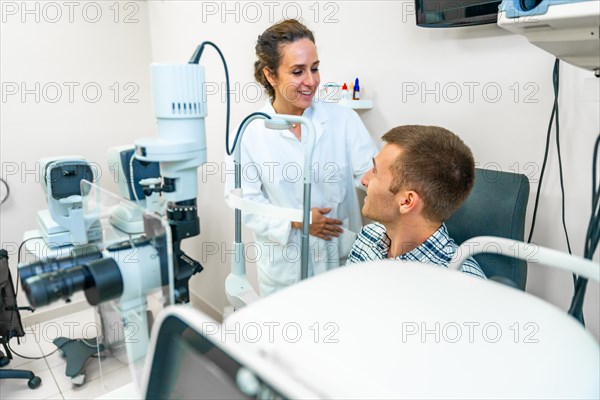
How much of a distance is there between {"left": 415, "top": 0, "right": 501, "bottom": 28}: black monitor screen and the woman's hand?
71 cm

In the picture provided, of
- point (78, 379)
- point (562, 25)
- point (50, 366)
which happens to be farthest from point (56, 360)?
point (562, 25)

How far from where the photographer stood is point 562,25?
2.17ft

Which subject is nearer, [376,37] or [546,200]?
[546,200]

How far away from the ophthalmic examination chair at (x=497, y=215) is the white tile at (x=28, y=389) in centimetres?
220

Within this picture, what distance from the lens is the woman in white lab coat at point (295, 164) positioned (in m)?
1.58

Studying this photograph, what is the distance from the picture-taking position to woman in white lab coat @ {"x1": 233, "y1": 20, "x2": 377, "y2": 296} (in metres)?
1.58

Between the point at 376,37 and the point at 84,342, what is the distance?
7.38ft

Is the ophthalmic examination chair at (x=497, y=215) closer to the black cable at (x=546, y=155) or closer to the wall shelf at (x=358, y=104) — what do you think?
the black cable at (x=546, y=155)

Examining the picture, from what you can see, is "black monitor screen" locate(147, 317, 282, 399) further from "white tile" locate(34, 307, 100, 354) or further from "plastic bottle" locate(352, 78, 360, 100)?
"white tile" locate(34, 307, 100, 354)

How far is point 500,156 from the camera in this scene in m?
1.37

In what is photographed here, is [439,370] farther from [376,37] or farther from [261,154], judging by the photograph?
[376,37]

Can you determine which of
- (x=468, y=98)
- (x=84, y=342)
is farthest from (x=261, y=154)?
A: (x=84, y=342)

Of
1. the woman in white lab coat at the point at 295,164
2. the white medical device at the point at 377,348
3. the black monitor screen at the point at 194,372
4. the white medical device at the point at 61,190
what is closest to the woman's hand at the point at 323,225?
the woman in white lab coat at the point at 295,164

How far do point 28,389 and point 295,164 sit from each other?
6.25ft
